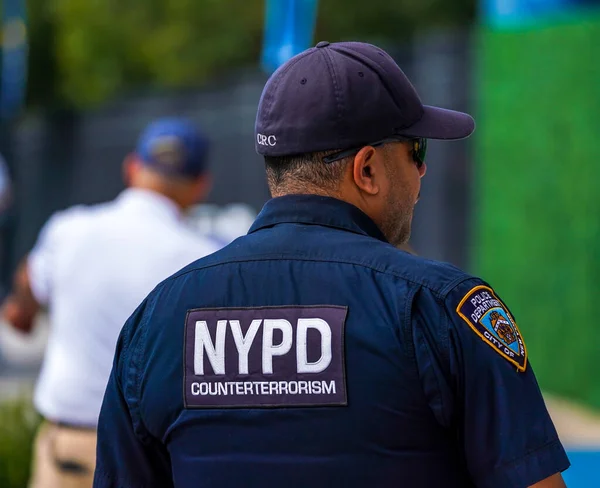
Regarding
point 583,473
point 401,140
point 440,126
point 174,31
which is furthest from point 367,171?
point 174,31

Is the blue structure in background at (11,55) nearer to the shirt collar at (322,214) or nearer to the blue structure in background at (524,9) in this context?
the blue structure in background at (524,9)

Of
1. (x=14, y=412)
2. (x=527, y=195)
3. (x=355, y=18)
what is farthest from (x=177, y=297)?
(x=355, y=18)

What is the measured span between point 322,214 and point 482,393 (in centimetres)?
45

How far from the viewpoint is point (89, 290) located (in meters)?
3.94

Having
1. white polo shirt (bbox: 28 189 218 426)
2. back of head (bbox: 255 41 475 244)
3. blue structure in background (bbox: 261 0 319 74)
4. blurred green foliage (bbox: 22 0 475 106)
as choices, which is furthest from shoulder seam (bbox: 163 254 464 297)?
blurred green foliage (bbox: 22 0 475 106)

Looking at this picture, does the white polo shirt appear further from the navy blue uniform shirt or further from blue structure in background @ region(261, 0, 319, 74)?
blue structure in background @ region(261, 0, 319, 74)

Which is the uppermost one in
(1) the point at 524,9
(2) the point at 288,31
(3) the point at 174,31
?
(3) the point at 174,31

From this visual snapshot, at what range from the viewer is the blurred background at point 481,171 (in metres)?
8.12

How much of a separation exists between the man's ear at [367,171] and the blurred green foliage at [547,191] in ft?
20.8

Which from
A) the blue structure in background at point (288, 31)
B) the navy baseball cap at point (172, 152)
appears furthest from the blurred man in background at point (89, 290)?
the blue structure in background at point (288, 31)

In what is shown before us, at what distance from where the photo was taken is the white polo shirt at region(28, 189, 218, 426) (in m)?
3.92

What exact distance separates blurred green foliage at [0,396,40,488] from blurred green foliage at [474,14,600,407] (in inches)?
162

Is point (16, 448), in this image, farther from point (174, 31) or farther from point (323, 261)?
point (174, 31)

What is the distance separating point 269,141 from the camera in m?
2.09
